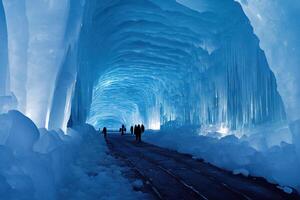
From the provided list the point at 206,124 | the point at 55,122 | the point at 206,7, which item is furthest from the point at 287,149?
the point at 206,124

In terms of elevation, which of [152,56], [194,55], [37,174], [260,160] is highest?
[152,56]

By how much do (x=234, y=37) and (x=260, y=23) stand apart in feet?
24.9

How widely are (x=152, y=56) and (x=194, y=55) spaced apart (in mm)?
3753

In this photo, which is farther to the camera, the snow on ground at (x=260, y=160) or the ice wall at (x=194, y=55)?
the ice wall at (x=194, y=55)

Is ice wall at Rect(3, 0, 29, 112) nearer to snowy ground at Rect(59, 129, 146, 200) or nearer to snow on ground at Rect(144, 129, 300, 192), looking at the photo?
snowy ground at Rect(59, 129, 146, 200)

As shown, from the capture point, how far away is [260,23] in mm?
10562

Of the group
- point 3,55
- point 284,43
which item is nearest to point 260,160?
point 284,43

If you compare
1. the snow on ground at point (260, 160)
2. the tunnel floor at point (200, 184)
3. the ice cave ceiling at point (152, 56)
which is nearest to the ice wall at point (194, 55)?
the ice cave ceiling at point (152, 56)

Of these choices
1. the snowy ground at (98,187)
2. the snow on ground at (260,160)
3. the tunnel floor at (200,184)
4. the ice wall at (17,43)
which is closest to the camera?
the snowy ground at (98,187)

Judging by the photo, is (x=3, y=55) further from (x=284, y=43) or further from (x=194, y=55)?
(x=194, y=55)

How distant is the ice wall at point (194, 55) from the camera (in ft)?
51.1

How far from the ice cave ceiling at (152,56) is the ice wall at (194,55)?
2.1 inches

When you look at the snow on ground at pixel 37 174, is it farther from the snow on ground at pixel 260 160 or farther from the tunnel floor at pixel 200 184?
the snow on ground at pixel 260 160

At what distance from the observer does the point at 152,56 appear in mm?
26656
